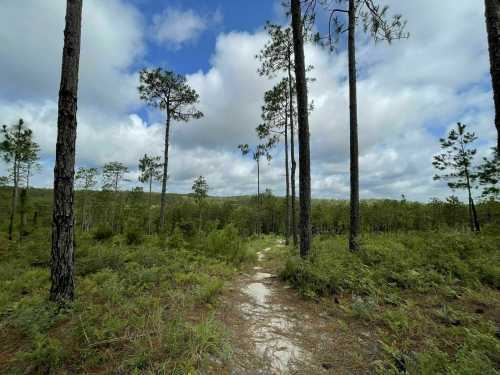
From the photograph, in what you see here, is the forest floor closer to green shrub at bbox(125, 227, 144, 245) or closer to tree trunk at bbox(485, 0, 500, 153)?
tree trunk at bbox(485, 0, 500, 153)

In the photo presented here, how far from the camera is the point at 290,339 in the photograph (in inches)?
129

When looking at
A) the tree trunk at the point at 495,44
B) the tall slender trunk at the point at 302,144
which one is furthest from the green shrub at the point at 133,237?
the tree trunk at the point at 495,44

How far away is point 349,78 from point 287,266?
6.89 metres

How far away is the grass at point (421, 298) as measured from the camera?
101 inches

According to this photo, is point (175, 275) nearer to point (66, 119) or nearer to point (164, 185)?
point (66, 119)

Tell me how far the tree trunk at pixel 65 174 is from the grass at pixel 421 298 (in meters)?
4.66

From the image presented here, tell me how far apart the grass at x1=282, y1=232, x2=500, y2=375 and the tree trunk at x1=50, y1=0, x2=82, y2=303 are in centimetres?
466

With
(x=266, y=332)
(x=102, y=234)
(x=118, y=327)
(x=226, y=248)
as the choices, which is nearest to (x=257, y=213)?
(x=102, y=234)

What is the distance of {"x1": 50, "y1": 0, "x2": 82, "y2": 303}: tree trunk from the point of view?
373cm

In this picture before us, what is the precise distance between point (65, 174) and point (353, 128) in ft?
26.8

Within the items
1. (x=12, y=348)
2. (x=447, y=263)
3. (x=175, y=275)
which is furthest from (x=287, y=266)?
(x=12, y=348)

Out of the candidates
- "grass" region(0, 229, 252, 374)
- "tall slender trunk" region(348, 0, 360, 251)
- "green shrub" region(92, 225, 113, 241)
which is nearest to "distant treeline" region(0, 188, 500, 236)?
"green shrub" region(92, 225, 113, 241)

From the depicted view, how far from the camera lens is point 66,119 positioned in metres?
3.82

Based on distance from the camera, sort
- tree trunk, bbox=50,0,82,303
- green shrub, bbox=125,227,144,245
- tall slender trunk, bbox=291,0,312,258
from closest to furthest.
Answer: tree trunk, bbox=50,0,82,303 → tall slender trunk, bbox=291,0,312,258 → green shrub, bbox=125,227,144,245
